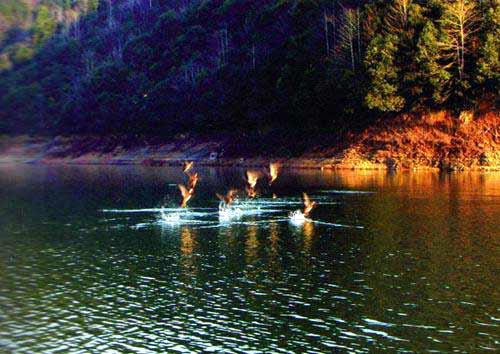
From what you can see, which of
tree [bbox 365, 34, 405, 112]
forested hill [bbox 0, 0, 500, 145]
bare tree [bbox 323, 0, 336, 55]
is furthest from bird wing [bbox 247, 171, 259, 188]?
bare tree [bbox 323, 0, 336, 55]

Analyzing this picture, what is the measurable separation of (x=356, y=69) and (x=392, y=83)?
6.86 meters

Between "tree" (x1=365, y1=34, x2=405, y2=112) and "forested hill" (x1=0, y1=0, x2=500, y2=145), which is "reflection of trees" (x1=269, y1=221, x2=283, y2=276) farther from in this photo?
"forested hill" (x1=0, y1=0, x2=500, y2=145)

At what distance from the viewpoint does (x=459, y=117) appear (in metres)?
109

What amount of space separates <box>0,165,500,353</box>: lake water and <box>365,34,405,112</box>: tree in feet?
114

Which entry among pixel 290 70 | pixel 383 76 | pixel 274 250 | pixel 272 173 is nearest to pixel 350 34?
pixel 383 76

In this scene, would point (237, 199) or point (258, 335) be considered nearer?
point (258, 335)

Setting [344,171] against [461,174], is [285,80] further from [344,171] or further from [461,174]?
[461,174]

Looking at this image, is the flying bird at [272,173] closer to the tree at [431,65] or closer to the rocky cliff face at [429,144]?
the rocky cliff face at [429,144]


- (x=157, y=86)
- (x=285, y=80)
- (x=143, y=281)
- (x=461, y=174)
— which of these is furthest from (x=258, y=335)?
(x=157, y=86)

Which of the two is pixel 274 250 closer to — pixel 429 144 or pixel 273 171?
pixel 273 171

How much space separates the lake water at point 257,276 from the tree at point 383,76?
34.6 metres

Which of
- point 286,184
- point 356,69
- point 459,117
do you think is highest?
point 356,69

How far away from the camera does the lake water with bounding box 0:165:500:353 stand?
29766 millimetres

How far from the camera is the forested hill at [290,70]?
4218 inches
